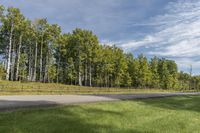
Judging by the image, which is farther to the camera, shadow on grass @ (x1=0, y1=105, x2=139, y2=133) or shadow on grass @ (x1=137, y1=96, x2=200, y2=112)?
shadow on grass @ (x1=137, y1=96, x2=200, y2=112)

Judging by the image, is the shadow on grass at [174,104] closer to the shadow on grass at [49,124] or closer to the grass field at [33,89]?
the shadow on grass at [49,124]

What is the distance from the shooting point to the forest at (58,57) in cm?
5656

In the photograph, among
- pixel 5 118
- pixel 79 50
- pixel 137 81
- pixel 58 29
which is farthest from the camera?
pixel 137 81

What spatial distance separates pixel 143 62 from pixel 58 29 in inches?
1425

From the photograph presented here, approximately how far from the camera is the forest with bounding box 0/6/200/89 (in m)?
56.6

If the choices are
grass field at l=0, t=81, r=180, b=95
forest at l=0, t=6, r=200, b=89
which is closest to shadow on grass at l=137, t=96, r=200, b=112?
grass field at l=0, t=81, r=180, b=95

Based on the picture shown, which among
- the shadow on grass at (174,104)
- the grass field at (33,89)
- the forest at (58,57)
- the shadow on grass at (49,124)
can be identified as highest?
the forest at (58,57)

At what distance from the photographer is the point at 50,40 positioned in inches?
2517

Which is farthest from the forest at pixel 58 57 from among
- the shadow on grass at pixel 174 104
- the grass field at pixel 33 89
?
the shadow on grass at pixel 174 104

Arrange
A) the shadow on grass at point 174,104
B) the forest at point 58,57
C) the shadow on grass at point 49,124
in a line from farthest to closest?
the forest at point 58,57 < the shadow on grass at point 174,104 < the shadow on grass at point 49,124

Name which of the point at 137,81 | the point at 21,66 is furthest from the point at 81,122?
the point at 137,81

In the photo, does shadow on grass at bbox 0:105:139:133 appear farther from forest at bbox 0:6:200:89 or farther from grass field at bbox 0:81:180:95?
forest at bbox 0:6:200:89

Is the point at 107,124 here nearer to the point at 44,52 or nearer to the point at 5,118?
the point at 5,118

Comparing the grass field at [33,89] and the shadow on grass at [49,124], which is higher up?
the grass field at [33,89]
